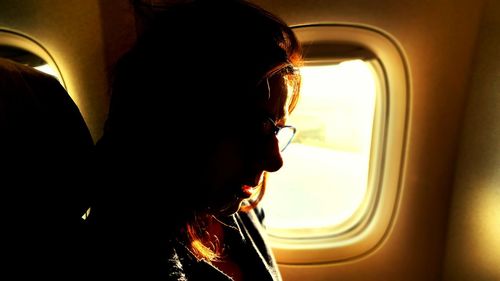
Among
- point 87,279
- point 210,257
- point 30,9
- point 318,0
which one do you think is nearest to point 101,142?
point 87,279

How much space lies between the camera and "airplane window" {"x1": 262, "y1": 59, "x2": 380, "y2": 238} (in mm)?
1108

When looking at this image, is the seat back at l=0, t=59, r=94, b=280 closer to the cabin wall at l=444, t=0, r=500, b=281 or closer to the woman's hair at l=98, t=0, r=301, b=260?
the woman's hair at l=98, t=0, r=301, b=260

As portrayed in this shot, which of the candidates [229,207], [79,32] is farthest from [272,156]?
[79,32]

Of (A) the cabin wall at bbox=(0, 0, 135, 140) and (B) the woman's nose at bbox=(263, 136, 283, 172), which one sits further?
(A) the cabin wall at bbox=(0, 0, 135, 140)

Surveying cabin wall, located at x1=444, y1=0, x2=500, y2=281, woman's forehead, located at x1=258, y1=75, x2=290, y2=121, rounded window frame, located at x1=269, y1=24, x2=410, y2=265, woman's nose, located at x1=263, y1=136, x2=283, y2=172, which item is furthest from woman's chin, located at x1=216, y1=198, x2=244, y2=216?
cabin wall, located at x1=444, y1=0, x2=500, y2=281

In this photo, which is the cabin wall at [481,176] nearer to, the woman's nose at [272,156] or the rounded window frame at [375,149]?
the rounded window frame at [375,149]

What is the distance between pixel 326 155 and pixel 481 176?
1.66ft

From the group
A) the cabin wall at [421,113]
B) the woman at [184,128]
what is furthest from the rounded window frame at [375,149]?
the woman at [184,128]

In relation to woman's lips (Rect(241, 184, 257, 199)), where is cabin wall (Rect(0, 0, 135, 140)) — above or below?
above

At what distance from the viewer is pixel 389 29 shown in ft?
3.21

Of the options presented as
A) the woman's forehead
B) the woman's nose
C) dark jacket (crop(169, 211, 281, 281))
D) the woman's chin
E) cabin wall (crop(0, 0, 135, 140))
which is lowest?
dark jacket (crop(169, 211, 281, 281))

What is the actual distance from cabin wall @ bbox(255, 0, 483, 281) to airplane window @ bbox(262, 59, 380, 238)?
13 cm

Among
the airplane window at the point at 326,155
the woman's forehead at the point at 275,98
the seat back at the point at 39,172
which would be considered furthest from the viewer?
the airplane window at the point at 326,155

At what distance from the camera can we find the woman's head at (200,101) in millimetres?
597
